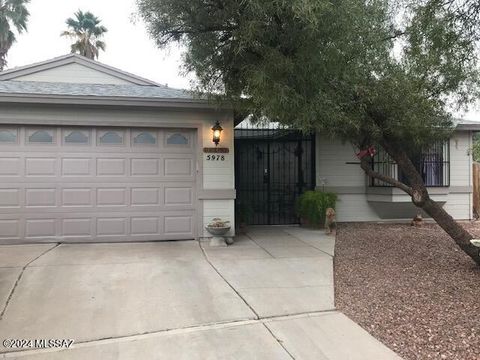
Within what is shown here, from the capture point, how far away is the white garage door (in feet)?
23.6

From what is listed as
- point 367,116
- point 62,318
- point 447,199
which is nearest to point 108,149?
point 62,318

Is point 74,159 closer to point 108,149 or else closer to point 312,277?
point 108,149

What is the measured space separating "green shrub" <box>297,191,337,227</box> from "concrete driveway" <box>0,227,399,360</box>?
239 cm

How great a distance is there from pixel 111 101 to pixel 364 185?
6.79m

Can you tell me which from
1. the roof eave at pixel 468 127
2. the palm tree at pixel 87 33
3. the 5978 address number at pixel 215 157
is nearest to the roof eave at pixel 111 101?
the 5978 address number at pixel 215 157

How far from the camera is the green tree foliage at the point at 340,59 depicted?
17.0ft

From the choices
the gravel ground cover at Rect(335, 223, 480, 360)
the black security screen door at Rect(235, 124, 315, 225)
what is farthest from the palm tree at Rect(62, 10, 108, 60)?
the gravel ground cover at Rect(335, 223, 480, 360)

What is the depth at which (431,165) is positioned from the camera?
1031cm

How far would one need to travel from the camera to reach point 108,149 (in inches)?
295

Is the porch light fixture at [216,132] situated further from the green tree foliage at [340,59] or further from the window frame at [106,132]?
the window frame at [106,132]

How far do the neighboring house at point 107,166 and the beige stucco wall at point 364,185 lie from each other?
350cm

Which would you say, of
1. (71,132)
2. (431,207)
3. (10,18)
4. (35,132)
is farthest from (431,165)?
(10,18)

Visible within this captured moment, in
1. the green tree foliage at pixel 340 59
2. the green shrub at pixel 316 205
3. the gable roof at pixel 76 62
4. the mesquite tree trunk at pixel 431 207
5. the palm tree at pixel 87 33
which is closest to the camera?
the green tree foliage at pixel 340 59

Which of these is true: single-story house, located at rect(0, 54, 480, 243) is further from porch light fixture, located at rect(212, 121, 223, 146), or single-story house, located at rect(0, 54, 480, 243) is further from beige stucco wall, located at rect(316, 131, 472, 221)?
beige stucco wall, located at rect(316, 131, 472, 221)
